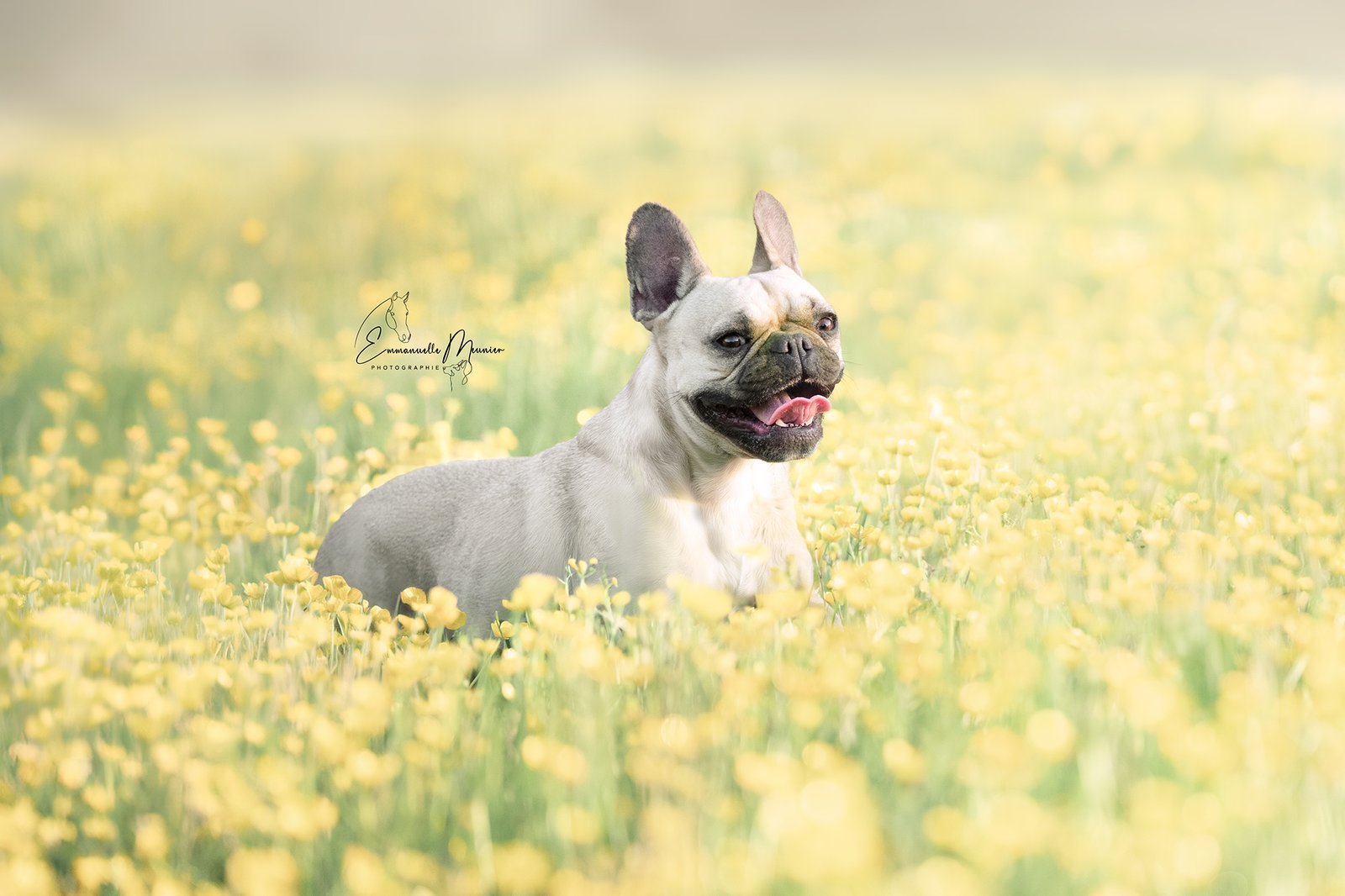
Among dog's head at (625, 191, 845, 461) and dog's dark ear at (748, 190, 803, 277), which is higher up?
dog's dark ear at (748, 190, 803, 277)

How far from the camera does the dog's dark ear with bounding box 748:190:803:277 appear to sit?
15.3 ft

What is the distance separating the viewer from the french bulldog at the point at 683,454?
13.3ft

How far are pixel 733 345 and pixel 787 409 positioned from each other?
273mm

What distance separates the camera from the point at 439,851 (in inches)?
104

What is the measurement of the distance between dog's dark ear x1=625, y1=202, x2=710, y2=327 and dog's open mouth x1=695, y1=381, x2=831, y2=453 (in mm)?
522

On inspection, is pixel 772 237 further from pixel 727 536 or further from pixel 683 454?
pixel 727 536

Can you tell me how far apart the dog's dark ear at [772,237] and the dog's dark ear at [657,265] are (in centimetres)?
33

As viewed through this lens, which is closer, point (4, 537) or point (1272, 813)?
point (1272, 813)

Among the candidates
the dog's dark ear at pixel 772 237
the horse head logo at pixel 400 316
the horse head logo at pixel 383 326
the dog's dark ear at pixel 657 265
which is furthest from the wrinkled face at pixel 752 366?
the horse head logo at pixel 400 316

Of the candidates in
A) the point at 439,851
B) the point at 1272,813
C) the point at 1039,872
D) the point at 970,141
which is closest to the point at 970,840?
the point at 1039,872

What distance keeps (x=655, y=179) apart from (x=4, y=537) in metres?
7.64

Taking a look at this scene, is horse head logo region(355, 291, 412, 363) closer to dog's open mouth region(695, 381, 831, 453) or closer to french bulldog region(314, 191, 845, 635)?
french bulldog region(314, 191, 845, 635)

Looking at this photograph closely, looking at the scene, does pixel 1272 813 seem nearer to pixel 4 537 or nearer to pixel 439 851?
pixel 439 851

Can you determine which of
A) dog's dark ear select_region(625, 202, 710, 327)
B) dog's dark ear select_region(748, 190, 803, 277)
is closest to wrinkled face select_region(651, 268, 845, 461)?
dog's dark ear select_region(625, 202, 710, 327)
